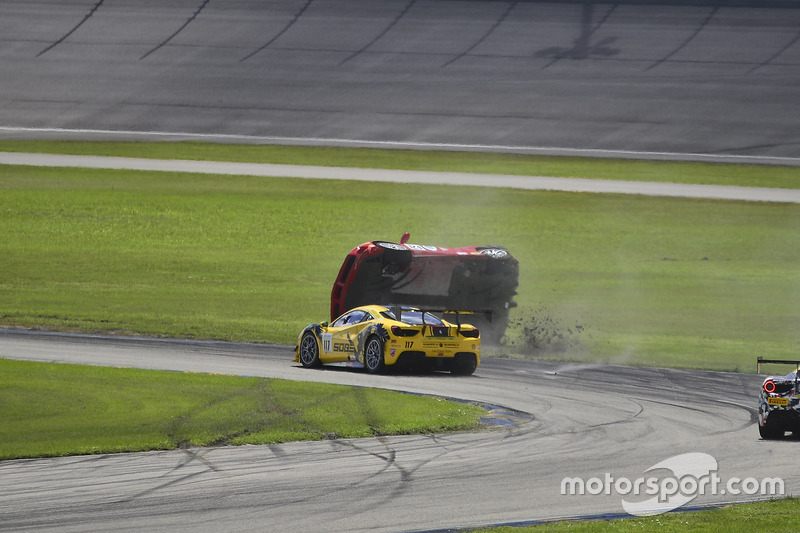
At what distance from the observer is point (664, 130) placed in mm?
54656

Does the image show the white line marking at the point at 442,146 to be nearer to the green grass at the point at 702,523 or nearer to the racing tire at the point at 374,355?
the racing tire at the point at 374,355

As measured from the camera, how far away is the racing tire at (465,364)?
21.2 meters

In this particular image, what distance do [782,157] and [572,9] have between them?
22.4 meters

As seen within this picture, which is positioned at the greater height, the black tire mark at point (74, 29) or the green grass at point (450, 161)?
the black tire mark at point (74, 29)

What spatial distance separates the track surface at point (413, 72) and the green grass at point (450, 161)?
798 mm

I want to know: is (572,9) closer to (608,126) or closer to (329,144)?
(608,126)

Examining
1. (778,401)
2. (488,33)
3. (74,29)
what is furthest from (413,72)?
(778,401)

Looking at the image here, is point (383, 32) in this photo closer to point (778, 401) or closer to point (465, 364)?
point (465, 364)

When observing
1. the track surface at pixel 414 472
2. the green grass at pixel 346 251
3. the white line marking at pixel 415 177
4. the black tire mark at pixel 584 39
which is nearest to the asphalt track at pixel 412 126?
the track surface at pixel 414 472

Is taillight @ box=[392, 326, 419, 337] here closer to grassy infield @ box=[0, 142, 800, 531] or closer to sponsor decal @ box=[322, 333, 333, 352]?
sponsor decal @ box=[322, 333, 333, 352]

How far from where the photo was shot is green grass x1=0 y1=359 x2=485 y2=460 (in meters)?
14.1

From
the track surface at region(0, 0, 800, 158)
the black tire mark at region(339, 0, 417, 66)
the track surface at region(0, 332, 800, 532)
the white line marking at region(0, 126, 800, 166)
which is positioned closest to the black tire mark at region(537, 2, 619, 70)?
the track surface at region(0, 0, 800, 158)

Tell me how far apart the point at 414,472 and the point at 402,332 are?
8465mm

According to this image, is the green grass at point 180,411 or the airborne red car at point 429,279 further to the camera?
the airborne red car at point 429,279
